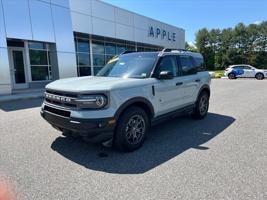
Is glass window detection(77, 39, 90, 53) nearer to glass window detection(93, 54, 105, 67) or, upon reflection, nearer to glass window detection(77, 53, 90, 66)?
glass window detection(77, 53, 90, 66)

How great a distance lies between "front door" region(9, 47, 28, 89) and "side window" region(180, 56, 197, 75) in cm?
1267

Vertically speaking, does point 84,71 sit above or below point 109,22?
below

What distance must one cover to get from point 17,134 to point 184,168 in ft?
13.5

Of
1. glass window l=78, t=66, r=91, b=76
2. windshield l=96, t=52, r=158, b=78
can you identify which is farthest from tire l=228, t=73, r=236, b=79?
windshield l=96, t=52, r=158, b=78

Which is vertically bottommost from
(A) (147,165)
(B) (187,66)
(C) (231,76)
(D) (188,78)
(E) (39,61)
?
(A) (147,165)

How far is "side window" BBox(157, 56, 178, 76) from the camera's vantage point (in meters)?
5.21

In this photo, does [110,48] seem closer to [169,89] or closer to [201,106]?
[201,106]

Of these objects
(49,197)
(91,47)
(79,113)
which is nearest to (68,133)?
(79,113)

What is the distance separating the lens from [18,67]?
1543cm

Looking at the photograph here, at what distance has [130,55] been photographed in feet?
18.9

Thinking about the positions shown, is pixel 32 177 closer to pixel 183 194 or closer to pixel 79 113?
pixel 79 113

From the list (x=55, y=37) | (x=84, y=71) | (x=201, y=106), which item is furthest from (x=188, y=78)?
(x=84, y=71)

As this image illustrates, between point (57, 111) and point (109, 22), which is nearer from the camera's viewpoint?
point (57, 111)

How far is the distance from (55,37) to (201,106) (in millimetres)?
12352
